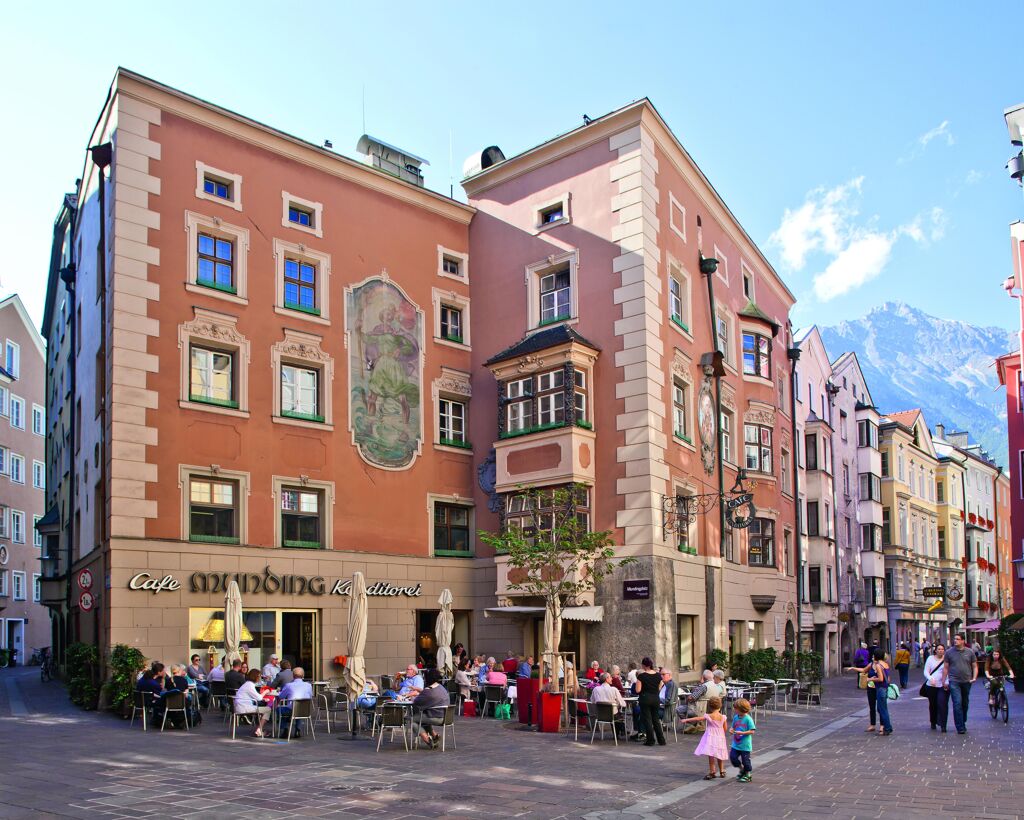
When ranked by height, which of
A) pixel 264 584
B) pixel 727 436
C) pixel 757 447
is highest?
pixel 727 436

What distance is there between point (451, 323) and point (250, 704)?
16753 mm

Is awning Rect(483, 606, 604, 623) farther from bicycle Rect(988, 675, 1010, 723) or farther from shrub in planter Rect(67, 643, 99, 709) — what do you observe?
shrub in planter Rect(67, 643, 99, 709)

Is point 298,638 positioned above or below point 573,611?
below

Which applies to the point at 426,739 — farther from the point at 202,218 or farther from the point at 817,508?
the point at 817,508

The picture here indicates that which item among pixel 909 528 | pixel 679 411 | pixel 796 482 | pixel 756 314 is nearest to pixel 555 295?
pixel 679 411

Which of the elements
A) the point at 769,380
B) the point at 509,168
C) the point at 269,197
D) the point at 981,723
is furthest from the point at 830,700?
the point at 269,197

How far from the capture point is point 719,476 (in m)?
35.2

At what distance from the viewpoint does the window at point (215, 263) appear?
91.0 ft

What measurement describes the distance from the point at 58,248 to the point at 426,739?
3435 cm

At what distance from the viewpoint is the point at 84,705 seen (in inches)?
1020

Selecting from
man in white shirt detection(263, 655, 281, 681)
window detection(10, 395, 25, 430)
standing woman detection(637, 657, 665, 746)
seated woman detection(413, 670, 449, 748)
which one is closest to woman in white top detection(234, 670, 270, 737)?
seated woman detection(413, 670, 449, 748)

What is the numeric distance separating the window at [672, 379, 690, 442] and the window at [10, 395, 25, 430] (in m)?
48.8

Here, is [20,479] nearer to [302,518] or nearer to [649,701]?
[302,518]

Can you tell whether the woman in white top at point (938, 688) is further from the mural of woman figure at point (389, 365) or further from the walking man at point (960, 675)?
the mural of woman figure at point (389, 365)
